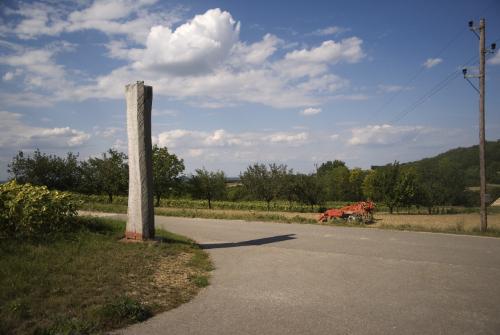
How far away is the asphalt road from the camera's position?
4.74 m

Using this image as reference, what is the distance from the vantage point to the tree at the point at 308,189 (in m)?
32.9

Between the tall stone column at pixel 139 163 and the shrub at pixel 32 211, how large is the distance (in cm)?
179

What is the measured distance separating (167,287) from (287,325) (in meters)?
2.56

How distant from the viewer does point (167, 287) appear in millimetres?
6289

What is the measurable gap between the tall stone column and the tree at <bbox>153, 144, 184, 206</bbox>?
997 inches

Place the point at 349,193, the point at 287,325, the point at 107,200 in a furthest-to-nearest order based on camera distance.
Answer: the point at 349,193, the point at 107,200, the point at 287,325

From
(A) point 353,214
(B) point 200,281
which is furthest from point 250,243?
(A) point 353,214

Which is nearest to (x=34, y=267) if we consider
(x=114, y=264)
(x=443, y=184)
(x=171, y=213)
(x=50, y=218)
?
(x=114, y=264)

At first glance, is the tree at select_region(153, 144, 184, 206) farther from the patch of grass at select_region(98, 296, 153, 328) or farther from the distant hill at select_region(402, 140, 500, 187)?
the distant hill at select_region(402, 140, 500, 187)

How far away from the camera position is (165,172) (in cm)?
3491

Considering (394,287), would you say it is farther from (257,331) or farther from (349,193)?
(349,193)

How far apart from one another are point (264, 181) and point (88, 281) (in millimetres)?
26663

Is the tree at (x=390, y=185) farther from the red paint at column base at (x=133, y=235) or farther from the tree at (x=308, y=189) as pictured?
the red paint at column base at (x=133, y=235)

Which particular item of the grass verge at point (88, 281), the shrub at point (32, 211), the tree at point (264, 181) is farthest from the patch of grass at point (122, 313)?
the tree at point (264, 181)
